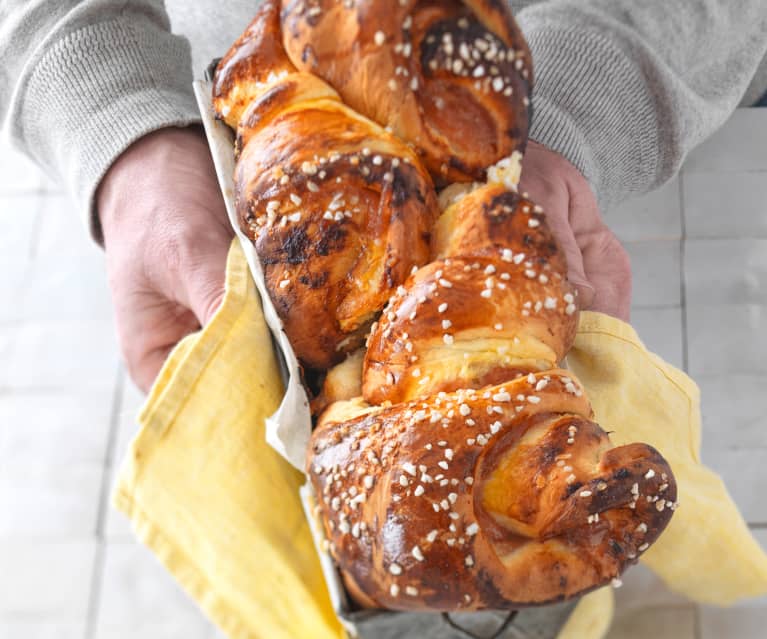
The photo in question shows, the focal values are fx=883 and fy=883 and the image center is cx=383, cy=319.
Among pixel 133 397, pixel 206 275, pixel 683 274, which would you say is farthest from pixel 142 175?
pixel 683 274

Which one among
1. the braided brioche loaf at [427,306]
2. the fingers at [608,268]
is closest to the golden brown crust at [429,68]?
the braided brioche loaf at [427,306]

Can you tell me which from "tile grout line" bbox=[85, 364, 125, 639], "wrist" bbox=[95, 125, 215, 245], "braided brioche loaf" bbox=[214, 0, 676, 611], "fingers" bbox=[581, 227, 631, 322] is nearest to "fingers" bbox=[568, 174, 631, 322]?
"fingers" bbox=[581, 227, 631, 322]


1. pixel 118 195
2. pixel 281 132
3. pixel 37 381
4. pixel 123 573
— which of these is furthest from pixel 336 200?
pixel 37 381

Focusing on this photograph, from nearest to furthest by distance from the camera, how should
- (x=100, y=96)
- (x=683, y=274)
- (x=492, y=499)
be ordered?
1. (x=492, y=499)
2. (x=100, y=96)
3. (x=683, y=274)

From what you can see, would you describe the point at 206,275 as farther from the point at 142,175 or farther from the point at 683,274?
the point at 683,274

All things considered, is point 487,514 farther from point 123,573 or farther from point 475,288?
point 123,573

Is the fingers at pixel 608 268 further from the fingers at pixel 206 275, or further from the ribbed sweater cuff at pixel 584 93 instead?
the fingers at pixel 206 275
